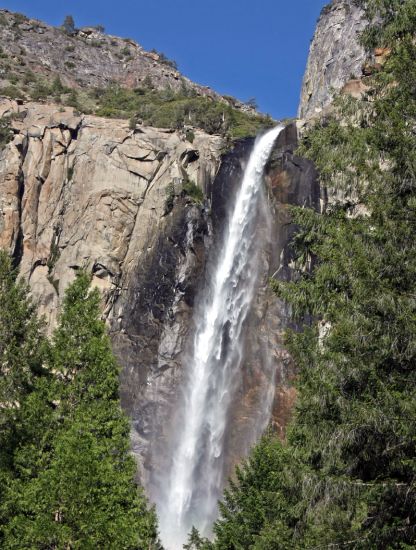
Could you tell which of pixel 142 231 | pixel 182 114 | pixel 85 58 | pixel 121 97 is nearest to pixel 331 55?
pixel 182 114

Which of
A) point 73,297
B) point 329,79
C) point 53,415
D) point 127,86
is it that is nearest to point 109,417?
point 53,415

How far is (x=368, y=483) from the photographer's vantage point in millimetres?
10367

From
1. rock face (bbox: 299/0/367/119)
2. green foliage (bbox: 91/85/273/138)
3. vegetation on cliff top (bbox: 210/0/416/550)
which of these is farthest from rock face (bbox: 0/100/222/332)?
vegetation on cliff top (bbox: 210/0/416/550)

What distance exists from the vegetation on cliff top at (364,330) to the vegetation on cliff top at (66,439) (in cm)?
395

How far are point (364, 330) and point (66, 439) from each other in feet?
25.7

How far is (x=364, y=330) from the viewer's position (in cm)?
1108

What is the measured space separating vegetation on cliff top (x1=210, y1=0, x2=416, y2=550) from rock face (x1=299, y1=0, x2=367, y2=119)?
159 feet

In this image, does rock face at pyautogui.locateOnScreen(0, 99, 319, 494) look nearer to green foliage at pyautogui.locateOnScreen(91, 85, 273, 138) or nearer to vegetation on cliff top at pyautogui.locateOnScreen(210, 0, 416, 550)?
green foliage at pyautogui.locateOnScreen(91, 85, 273, 138)

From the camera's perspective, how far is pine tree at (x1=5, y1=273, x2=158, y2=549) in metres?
14.6

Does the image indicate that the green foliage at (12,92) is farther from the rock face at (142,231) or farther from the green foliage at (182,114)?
the rock face at (142,231)

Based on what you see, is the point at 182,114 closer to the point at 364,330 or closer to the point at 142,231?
the point at 142,231

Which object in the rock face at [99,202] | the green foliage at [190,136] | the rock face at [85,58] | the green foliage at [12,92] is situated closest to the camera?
the rock face at [99,202]

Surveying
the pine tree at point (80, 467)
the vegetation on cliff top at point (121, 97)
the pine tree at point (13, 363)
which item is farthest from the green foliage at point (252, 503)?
the vegetation on cliff top at point (121, 97)

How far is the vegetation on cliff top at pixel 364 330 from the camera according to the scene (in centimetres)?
1035
